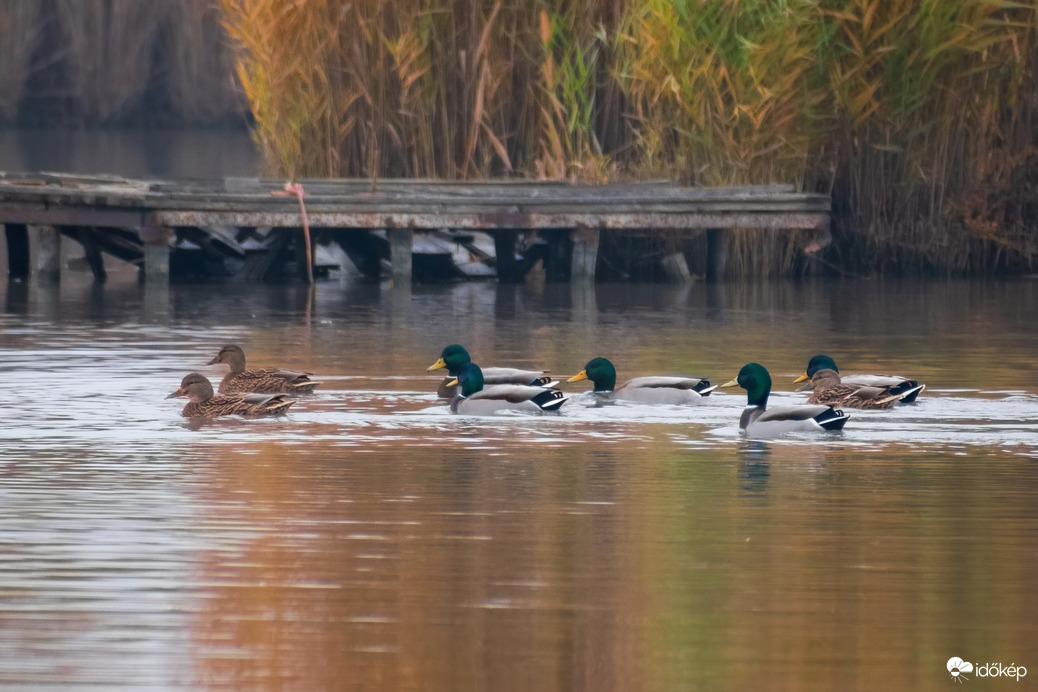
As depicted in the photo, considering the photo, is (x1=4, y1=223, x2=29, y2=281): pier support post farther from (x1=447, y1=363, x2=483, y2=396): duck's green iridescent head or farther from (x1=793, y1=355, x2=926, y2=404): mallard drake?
(x1=793, y1=355, x2=926, y2=404): mallard drake

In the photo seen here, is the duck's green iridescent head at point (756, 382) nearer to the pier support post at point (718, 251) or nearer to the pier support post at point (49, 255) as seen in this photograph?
the pier support post at point (718, 251)

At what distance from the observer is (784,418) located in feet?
38.2

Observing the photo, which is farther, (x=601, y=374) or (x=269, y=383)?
(x=601, y=374)

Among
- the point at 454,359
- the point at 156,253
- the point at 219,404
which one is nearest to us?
the point at 219,404

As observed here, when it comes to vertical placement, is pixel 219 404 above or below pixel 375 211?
below

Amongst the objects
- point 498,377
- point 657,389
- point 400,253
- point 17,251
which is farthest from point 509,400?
point 17,251

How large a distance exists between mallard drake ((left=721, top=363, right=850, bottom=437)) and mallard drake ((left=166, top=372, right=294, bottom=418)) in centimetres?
259

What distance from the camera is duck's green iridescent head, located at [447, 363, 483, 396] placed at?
1278 centimetres

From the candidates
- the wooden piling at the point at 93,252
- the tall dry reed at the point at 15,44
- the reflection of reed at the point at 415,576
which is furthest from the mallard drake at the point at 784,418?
the tall dry reed at the point at 15,44

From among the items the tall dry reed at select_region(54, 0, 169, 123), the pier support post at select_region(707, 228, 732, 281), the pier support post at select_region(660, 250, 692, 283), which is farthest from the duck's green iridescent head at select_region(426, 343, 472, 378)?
the tall dry reed at select_region(54, 0, 169, 123)

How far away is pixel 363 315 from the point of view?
763 inches

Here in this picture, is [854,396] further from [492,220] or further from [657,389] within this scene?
[492,220]

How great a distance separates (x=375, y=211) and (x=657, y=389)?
9.86 m

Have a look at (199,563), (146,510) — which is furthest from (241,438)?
(199,563)
